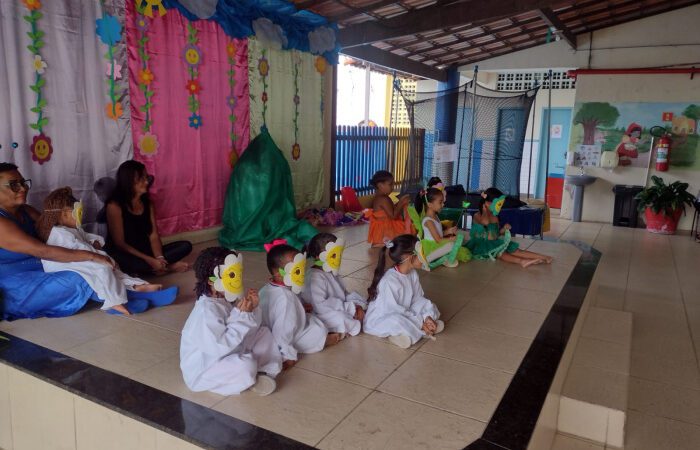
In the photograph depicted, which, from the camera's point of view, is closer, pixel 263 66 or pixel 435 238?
pixel 435 238

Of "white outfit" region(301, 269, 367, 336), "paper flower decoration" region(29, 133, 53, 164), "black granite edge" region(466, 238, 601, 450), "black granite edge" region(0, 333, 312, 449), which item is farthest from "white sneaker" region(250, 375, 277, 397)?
"paper flower decoration" region(29, 133, 53, 164)

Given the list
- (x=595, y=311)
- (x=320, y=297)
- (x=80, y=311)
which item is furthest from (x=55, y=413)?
(x=595, y=311)

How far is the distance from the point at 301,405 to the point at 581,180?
7.89 m

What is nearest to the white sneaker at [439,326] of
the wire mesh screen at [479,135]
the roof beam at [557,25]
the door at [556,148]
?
the wire mesh screen at [479,135]

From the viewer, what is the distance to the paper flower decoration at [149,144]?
440cm

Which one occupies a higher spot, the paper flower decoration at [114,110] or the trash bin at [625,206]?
the paper flower decoration at [114,110]

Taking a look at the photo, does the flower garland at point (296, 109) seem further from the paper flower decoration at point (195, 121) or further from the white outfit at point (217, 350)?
the white outfit at point (217, 350)

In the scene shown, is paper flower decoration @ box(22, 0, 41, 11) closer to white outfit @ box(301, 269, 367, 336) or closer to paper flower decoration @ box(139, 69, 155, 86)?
paper flower decoration @ box(139, 69, 155, 86)

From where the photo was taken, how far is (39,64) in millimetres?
3625

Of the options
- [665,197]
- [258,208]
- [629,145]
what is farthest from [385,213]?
[629,145]

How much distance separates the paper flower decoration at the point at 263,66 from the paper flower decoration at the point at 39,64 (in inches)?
89.1

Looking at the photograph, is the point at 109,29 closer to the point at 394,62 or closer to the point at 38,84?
→ the point at 38,84

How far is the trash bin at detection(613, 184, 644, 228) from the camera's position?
336 inches

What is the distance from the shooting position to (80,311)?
3127mm
